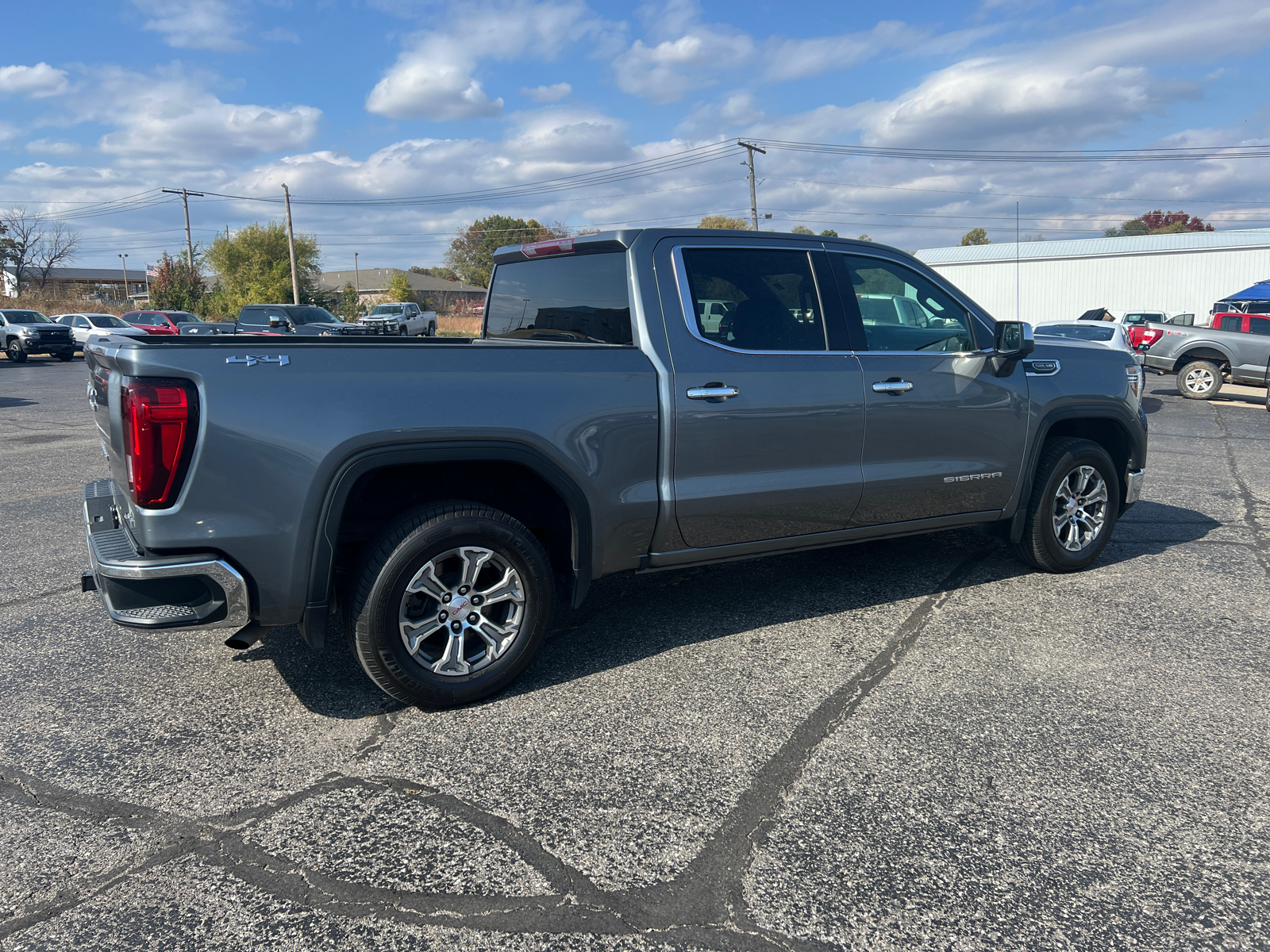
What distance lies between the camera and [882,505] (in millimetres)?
4652

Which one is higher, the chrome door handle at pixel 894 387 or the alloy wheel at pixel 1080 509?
the chrome door handle at pixel 894 387

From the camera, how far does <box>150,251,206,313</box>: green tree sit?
179 ft

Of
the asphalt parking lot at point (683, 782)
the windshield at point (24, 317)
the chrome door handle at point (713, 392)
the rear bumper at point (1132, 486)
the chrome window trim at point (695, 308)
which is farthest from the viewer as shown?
the windshield at point (24, 317)

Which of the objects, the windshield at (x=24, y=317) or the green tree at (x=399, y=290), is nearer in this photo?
the windshield at (x=24, y=317)

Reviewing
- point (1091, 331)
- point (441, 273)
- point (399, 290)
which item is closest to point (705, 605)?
point (1091, 331)

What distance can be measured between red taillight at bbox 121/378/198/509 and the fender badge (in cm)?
17

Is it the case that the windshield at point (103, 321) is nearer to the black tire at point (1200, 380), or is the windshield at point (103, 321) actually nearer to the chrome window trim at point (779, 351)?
the black tire at point (1200, 380)

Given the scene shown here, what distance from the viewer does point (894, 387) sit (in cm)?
455

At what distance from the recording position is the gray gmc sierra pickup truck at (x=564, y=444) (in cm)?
319

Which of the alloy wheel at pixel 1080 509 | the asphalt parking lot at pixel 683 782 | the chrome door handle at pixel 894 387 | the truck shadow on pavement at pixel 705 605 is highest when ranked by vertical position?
the chrome door handle at pixel 894 387

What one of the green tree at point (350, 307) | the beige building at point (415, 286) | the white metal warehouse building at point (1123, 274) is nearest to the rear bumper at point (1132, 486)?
the white metal warehouse building at point (1123, 274)

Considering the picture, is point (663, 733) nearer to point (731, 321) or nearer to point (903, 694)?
point (903, 694)

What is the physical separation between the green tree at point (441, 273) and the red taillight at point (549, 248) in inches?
4366

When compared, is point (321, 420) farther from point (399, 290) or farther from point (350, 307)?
point (399, 290)
